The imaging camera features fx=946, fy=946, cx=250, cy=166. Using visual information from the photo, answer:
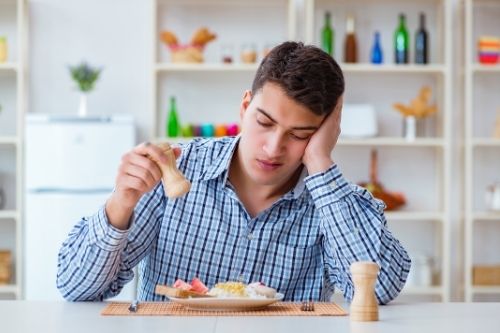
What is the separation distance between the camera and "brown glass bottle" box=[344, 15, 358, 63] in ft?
17.9

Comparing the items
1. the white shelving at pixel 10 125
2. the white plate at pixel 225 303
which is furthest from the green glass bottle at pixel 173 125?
the white plate at pixel 225 303

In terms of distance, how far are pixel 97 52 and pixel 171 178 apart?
12.3ft

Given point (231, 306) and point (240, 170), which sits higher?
point (240, 170)

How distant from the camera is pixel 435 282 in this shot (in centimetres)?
554

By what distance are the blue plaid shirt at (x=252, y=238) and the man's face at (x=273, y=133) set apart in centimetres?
8

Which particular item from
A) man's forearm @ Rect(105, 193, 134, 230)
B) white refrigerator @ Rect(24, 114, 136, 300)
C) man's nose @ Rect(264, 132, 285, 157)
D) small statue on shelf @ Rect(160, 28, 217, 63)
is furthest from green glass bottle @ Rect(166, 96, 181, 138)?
man's forearm @ Rect(105, 193, 134, 230)

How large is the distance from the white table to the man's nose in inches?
15.3

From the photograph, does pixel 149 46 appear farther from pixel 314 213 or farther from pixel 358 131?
pixel 314 213

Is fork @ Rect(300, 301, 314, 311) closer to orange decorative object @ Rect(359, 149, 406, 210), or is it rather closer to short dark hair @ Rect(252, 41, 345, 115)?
short dark hair @ Rect(252, 41, 345, 115)

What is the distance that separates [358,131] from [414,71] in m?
0.46

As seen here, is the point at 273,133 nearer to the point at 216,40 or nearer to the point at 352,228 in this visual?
the point at 352,228

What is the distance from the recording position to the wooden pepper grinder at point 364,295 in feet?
5.94

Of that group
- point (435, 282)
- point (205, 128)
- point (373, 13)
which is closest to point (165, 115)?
point (205, 128)

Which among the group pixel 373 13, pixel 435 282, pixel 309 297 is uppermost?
pixel 373 13
